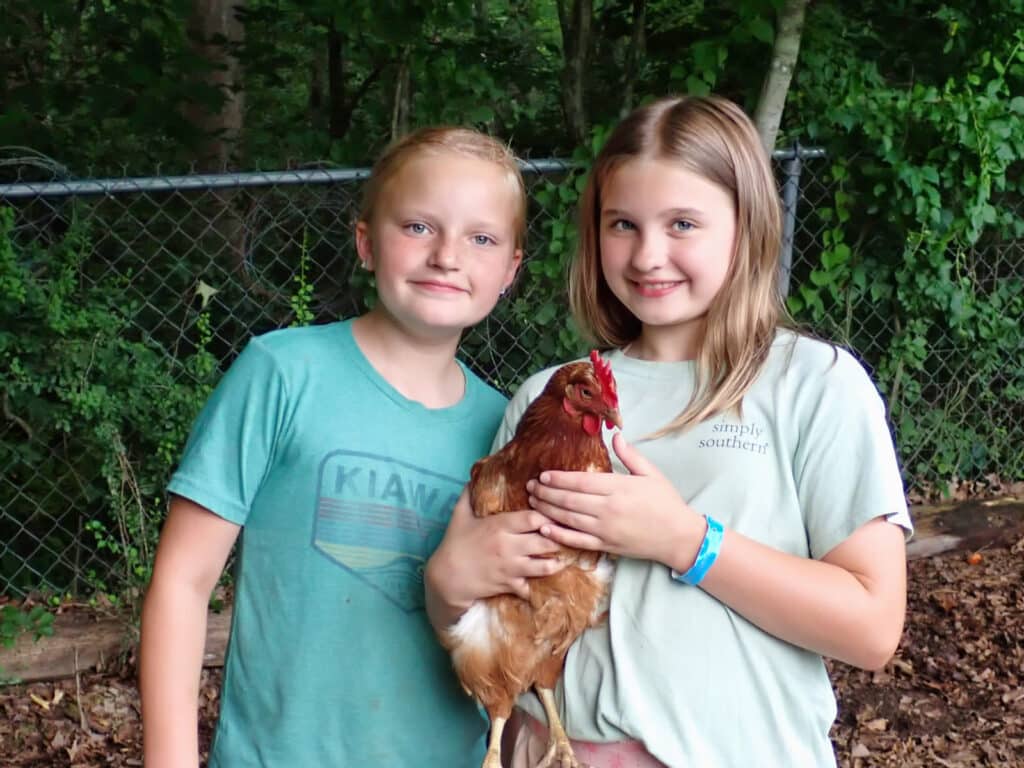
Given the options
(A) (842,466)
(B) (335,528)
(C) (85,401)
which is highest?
(A) (842,466)

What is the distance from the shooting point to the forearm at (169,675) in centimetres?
184

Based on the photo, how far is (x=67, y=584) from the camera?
4.66 m

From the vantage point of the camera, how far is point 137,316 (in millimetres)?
4617

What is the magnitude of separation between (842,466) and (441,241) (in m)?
0.79

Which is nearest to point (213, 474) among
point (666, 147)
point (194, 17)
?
point (666, 147)

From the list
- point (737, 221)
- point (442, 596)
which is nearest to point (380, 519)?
point (442, 596)

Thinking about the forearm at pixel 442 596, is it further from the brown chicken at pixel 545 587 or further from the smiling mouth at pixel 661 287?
the smiling mouth at pixel 661 287

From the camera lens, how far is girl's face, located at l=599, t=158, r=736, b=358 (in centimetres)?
189

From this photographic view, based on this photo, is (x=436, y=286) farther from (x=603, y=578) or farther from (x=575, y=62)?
(x=575, y=62)

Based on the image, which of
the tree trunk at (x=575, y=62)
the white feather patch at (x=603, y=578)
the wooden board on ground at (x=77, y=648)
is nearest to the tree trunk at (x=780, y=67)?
the tree trunk at (x=575, y=62)

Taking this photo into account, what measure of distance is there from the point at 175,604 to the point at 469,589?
20.6 inches

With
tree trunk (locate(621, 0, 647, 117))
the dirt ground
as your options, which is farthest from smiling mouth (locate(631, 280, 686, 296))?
tree trunk (locate(621, 0, 647, 117))

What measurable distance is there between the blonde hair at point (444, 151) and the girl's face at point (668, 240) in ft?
0.71

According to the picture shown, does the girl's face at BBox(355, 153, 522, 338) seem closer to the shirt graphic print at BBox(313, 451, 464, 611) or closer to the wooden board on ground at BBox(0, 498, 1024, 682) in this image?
the shirt graphic print at BBox(313, 451, 464, 611)
